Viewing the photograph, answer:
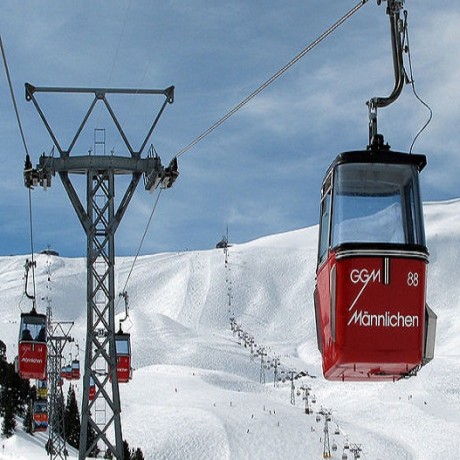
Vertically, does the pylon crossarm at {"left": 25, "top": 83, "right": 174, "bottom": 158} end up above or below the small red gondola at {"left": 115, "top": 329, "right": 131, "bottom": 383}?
above

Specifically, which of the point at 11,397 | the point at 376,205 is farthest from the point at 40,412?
the point at 376,205

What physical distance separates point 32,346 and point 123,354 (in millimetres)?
2974

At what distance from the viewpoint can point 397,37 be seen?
8305mm

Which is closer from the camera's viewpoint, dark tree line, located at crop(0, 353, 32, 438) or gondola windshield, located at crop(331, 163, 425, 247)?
gondola windshield, located at crop(331, 163, 425, 247)

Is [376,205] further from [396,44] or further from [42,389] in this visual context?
[42,389]

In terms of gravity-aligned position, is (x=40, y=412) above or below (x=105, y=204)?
below

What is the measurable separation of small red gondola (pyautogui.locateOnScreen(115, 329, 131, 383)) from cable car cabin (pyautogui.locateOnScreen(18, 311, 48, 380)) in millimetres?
1775

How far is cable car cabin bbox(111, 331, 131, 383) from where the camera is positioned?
24891 millimetres

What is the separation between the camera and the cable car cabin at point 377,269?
29.2ft

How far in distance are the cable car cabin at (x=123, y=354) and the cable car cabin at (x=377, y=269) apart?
15788 mm

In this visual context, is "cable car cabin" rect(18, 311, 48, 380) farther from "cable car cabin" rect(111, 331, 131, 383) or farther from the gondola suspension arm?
the gondola suspension arm

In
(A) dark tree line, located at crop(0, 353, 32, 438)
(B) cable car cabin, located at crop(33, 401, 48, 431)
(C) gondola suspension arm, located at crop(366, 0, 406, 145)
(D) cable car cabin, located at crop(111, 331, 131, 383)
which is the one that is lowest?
(A) dark tree line, located at crop(0, 353, 32, 438)

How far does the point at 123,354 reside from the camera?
84.2 ft

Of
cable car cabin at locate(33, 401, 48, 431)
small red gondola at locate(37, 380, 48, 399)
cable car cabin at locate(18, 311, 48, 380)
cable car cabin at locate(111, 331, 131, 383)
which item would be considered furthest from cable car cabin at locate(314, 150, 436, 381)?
cable car cabin at locate(33, 401, 48, 431)
